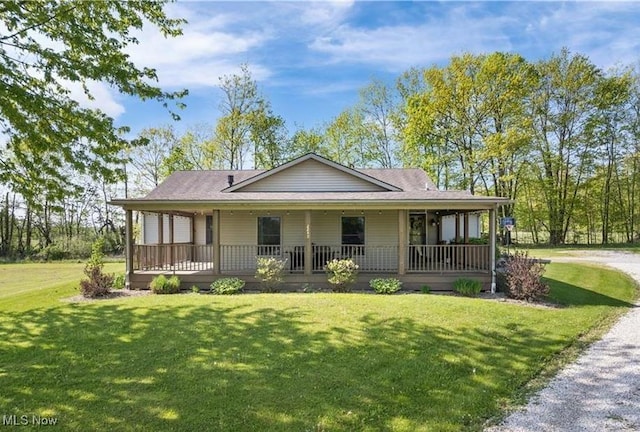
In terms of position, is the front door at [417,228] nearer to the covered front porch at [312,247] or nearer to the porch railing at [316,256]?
the covered front porch at [312,247]

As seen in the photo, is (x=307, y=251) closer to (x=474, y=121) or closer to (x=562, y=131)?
(x=474, y=121)

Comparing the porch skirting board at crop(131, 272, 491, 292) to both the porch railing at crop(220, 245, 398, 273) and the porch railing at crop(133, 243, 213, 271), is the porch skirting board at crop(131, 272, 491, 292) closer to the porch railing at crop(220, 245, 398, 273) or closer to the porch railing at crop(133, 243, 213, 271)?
the porch railing at crop(133, 243, 213, 271)

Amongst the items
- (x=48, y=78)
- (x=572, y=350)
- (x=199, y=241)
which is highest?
(x=48, y=78)

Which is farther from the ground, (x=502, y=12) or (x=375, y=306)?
(x=502, y=12)

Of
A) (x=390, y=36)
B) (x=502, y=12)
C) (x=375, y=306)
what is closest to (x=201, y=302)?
(x=375, y=306)

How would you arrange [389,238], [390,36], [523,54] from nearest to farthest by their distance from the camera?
[390,36] → [389,238] → [523,54]

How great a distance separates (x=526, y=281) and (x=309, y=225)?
6339mm

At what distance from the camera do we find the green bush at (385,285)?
1170 cm

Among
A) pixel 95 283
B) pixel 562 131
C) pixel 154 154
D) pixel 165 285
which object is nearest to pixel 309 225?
pixel 165 285

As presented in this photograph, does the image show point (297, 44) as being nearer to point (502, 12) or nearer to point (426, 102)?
point (502, 12)

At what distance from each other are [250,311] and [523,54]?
30089 millimetres

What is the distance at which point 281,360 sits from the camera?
236 inches

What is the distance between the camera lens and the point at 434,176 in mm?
31953

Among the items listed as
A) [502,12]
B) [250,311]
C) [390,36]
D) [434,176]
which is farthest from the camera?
[434,176]
